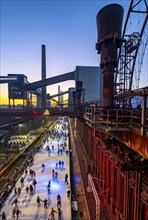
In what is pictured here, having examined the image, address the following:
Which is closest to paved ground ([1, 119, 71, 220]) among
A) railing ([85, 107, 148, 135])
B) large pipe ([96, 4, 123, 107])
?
railing ([85, 107, 148, 135])

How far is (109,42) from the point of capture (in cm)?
958

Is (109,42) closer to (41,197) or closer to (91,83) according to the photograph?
(41,197)

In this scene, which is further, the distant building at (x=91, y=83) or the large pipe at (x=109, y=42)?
the distant building at (x=91, y=83)

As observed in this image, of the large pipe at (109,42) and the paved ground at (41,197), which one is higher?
the large pipe at (109,42)

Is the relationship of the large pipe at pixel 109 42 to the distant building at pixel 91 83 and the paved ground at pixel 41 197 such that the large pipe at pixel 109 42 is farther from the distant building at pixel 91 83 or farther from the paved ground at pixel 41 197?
the distant building at pixel 91 83

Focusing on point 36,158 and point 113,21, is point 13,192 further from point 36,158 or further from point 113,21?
point 113,21

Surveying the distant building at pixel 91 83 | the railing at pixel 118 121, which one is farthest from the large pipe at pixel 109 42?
the distant building at pixel 91 83

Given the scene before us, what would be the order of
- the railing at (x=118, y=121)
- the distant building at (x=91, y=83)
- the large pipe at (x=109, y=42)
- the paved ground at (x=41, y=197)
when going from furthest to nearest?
the distant building at (x=91, y=83) < the paved ground at (x=41, y=197) < the large pipe at (x=109, y=42) < the railing at (x=118, y=121)

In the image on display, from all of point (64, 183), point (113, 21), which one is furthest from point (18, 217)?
point (113, 21)

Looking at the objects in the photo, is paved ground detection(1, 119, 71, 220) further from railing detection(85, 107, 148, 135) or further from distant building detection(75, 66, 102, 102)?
distant building detection(75, 66, 102, 102)

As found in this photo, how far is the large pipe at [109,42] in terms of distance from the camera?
944 cm

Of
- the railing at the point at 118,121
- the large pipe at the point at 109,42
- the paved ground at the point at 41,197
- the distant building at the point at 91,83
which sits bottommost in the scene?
the paved ground at the point at 41,197

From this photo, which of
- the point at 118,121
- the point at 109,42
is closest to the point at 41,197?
the point at 118,121

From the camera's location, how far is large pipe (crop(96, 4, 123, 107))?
9.44m
